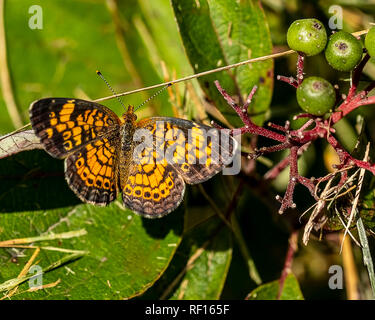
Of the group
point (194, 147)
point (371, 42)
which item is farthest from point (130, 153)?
point (371, 42)

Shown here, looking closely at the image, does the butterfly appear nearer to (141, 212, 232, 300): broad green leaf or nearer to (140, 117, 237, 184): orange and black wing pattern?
(140, 117, 237, 184): orange and black wing pattern

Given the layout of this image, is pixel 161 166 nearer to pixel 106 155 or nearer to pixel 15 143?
pixel 106 155

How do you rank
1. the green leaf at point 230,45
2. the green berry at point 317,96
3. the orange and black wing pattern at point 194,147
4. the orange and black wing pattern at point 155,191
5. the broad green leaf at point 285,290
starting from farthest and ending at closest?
the broad green leaf at point 285,290 < the green leaf at point 230,45 < the orange and black wing pattern at point 155,191 < the orange and black wing pattern at point 194,147 < the green berry at point 317,96

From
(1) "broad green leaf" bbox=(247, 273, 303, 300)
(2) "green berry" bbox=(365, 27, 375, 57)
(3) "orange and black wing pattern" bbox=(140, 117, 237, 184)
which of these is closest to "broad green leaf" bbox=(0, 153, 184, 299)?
(3) "orange and black wing pattern" bbox=(140, 117, 237, 184)

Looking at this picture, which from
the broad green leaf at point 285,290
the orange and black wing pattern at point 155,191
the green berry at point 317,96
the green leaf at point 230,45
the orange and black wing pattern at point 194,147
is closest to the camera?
the green berry at point 317,96

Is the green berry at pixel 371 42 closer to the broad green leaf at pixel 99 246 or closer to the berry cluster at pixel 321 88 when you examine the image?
the berry cluster at pixel 321 88

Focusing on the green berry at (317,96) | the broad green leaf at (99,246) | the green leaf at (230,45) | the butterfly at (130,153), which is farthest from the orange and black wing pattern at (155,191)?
the green berry at (317,96)

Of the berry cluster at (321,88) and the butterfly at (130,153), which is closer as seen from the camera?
the berry cluster at (321,88)
